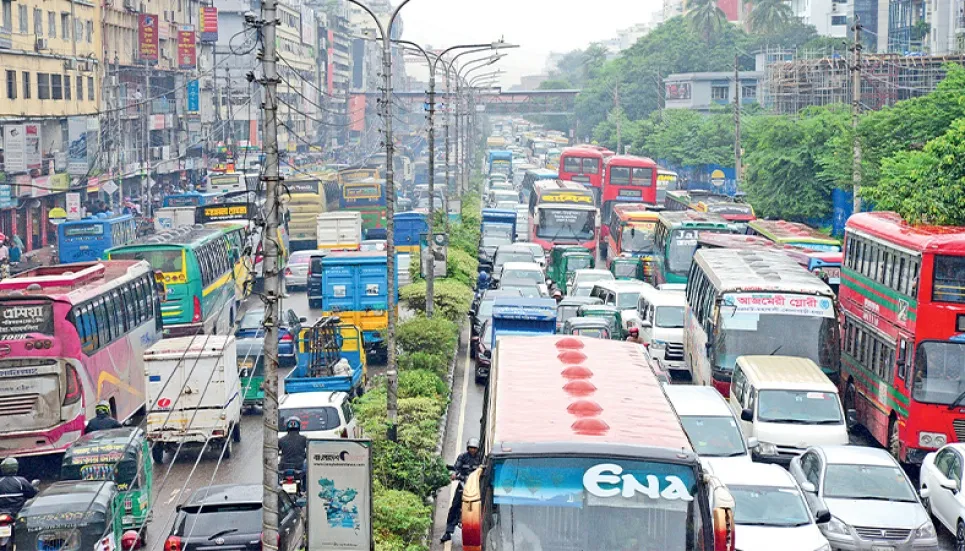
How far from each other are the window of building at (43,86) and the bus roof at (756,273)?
135 feet

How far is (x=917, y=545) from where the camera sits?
53.5ft

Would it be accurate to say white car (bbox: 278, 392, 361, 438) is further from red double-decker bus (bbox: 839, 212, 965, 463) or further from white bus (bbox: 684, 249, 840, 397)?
red double-decker bus (bbox: 839, 212, 965, 463)

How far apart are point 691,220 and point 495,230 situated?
15764mm

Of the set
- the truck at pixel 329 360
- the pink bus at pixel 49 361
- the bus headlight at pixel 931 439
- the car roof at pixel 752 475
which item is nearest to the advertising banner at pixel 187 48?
the truck at pixel 329 360

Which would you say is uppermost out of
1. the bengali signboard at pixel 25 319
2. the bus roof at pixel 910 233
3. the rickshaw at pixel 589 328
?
the bus roof at pixel 910 233

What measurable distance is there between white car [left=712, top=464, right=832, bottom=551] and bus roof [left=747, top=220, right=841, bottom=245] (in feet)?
70.8

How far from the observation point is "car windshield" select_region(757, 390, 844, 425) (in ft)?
Answer: 69.7

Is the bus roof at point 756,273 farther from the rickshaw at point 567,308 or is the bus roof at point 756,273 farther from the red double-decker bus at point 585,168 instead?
the red double-decker bus at point 585,168

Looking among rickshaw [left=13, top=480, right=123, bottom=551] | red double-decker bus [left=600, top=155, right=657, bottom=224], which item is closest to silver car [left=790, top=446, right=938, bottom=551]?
rickshaw [left=13, top=480, right=123, bottom=551]

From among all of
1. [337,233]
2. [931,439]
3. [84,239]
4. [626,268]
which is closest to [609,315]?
[626,268]

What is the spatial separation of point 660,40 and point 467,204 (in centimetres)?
7257

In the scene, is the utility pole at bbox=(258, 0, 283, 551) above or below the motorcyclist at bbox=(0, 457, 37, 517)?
above

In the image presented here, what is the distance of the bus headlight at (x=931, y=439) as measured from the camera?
811 inches

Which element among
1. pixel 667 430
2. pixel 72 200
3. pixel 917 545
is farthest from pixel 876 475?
pixel 72 200
